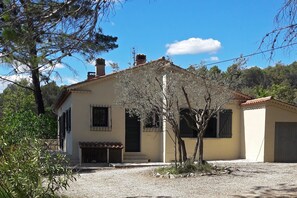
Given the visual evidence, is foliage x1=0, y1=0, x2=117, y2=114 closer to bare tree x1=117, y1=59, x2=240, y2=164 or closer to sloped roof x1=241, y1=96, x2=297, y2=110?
bare tree x1=117, y1=59, x2=240, y2=164

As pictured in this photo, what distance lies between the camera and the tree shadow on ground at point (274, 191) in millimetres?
9055

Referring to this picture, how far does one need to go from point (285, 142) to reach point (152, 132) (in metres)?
5.73

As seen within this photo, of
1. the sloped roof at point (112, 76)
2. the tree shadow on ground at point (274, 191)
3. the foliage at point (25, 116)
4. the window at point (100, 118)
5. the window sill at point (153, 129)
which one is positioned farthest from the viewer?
the window sill at point (153, 129)

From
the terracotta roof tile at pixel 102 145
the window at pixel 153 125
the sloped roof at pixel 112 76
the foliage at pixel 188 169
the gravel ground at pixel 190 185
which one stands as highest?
the sloped roof at pixel 112 76

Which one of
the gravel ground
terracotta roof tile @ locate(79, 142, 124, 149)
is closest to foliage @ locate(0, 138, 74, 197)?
the gravel ground

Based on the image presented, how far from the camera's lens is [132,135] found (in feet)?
59.5

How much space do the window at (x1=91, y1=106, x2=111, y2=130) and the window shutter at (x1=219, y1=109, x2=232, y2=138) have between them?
16.7 ft

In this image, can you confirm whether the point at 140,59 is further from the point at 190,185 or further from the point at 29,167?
the point at 29,167

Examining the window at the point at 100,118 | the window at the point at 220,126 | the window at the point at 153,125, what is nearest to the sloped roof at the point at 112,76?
the window at the point at 220,126

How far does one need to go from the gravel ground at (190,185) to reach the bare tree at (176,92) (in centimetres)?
196

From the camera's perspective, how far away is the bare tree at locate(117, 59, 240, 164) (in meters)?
14.0

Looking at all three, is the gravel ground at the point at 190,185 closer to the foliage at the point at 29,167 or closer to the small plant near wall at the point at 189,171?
the small plant near wall at the point at 189,171

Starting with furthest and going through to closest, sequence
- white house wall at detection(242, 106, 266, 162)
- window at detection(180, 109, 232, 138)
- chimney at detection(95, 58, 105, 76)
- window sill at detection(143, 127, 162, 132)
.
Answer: chimney at detection(95, 58, 105, 76) < window at detection(180, 109, 232, 138) < window sill at detection(143, 127, 162, 132) < white house wall at detection(242, 106, 266, 162)

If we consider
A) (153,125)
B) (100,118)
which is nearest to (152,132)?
(153,125)
